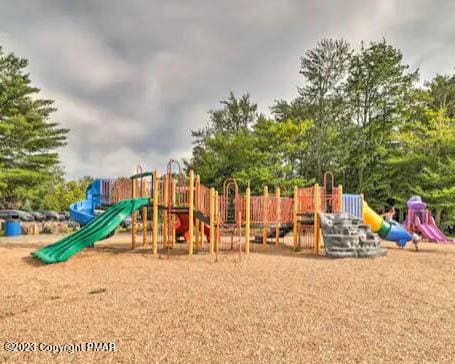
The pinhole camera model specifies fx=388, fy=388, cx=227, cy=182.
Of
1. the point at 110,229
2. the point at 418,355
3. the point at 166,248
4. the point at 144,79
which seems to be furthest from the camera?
the point at 144,79

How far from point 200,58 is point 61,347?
11855 mm

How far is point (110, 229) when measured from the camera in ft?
32.5

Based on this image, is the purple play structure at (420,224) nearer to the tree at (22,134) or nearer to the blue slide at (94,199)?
the blue slide at (94,199)

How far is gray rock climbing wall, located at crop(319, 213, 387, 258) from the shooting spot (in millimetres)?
10789

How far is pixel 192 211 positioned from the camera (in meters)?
10.9

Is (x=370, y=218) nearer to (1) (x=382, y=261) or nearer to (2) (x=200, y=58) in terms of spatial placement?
(1) (x=382, y=261)

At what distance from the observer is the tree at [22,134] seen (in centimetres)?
2617

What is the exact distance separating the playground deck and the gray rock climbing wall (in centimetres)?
163

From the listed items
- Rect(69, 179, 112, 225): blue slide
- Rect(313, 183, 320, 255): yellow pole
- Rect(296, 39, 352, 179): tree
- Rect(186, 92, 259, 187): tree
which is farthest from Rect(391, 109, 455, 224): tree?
Rect(69, 179, 112, 225): blue slide

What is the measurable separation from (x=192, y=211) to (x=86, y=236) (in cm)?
284

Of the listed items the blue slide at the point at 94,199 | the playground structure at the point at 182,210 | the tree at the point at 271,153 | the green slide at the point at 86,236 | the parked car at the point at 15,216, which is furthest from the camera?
the parked car at the point at 15,216

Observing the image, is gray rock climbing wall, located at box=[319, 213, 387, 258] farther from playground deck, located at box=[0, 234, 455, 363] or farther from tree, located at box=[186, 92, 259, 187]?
tree, located at box=[186, 92, 259, 187]

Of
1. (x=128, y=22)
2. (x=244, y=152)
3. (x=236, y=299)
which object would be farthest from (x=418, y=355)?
(x=244, y=152)

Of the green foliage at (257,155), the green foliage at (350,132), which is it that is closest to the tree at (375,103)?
the green foliage at (350,132)
